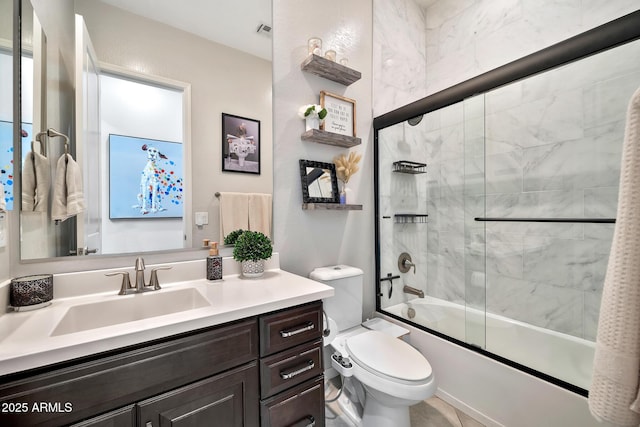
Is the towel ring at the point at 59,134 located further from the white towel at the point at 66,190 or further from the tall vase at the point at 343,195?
the tall vase at the point at 343,195

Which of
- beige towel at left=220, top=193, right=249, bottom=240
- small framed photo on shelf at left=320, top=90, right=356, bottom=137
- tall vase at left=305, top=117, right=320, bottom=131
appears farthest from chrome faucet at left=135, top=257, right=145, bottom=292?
small framed photo on shelf at left=320, top=90, right=356, bottom=137

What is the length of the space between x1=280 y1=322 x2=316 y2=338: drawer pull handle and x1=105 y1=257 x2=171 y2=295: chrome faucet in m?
0.60

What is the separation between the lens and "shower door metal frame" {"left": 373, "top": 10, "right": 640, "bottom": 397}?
3.49 feet

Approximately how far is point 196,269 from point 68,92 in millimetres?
899

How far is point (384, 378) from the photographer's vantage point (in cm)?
121

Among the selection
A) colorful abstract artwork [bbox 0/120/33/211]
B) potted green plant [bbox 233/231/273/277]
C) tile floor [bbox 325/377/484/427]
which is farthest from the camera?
tile floor [bbox 325/377/484/427]

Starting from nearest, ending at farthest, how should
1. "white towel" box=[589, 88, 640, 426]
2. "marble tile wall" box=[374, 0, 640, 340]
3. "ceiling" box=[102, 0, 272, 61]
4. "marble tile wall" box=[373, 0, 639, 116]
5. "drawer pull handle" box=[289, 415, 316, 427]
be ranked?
1. "white towel" box=[589, 88, 640, 426]
2. "drawer pull handle" box=[289, 415, 316, 427]
3. "ceiling" box=[102, 0, 272, 61]
4. "marble tile wall" box=[374, 0, 640, 340]
5. "marble tile wall" box=[373, 0, 639, 116]

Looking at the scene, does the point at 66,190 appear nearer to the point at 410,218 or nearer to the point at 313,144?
the point at 313,144

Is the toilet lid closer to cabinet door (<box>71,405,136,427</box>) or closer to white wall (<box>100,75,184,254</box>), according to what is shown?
cabinet door (<box>71,405,136,427</box>)

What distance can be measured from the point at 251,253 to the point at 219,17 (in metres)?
1.23

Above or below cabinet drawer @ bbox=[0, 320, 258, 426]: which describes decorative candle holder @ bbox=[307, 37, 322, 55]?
above

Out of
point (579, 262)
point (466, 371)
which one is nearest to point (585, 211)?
point (579, 262)

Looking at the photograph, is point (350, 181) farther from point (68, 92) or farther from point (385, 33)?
point (68, 92)

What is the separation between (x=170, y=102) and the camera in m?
1.27
